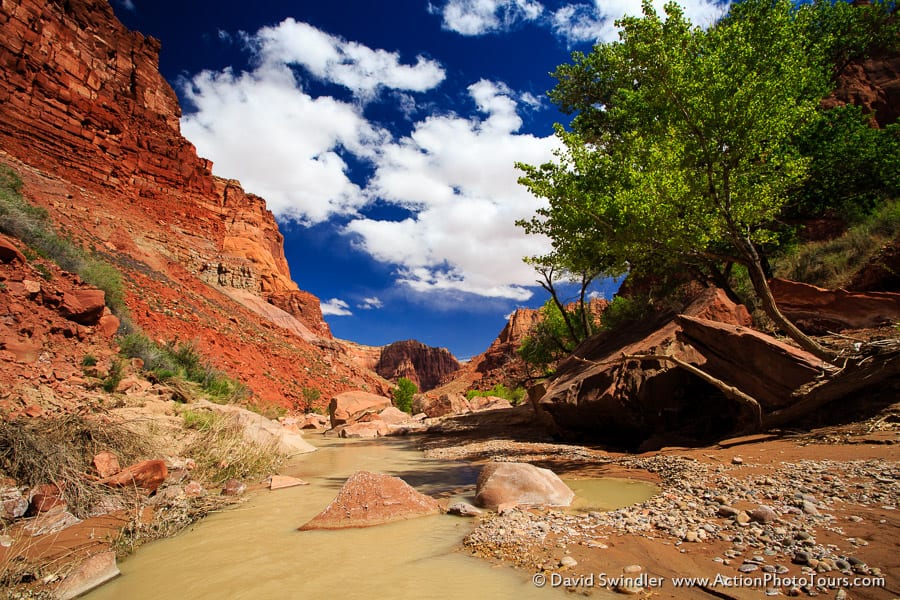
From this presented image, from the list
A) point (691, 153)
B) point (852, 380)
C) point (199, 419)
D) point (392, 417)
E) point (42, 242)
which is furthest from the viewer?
point (392, 417)

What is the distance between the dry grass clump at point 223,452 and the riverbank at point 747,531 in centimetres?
572

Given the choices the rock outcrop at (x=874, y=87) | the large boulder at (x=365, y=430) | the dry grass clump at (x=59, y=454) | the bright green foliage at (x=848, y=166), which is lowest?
the large boulder at (x=365, y=430)

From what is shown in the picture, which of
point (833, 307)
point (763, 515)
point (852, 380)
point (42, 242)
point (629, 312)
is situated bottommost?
point (763, 515)

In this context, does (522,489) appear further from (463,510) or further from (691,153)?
(691,153)

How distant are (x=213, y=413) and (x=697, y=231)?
12.2m

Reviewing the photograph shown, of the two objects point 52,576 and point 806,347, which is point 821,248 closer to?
point 806,347

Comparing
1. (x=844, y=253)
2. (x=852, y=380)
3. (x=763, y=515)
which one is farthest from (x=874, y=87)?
(x=763, y=515)

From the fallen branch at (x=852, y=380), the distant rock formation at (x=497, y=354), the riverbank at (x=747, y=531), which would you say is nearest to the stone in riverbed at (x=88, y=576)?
the riverbank at (x=747, y=531)

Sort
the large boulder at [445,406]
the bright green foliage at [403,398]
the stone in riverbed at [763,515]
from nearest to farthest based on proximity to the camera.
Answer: the stone in riverbed at [763,515] < the large boulder at [445,406] < the bright green foliage at [403,398]

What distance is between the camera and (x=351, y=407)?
27375mm

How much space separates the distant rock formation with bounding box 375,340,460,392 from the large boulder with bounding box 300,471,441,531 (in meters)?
136

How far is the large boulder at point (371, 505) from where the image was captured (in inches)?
219

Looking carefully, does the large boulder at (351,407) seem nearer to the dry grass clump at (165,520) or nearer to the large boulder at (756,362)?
the dry grass clump at (165,520)

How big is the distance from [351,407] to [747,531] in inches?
1017
